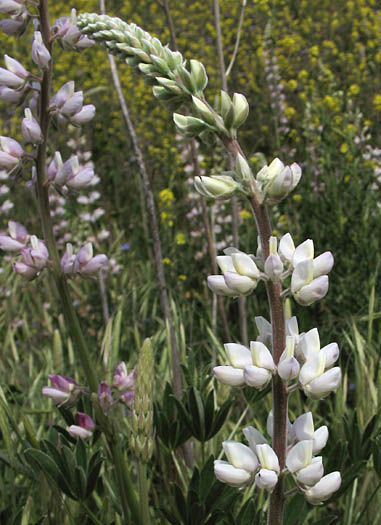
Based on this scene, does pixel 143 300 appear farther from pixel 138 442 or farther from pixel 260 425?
pixel 138 442

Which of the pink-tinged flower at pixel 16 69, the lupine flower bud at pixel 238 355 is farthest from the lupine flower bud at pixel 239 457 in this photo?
the pink-tinged flower at pixel 16 69

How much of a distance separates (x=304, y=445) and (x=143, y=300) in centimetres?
290

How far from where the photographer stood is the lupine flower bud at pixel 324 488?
91 centimetres

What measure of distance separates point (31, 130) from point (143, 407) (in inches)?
25.9

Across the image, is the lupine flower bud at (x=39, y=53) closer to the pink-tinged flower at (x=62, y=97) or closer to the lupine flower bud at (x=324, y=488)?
the pink-tinged flower at (x=62, y=97)

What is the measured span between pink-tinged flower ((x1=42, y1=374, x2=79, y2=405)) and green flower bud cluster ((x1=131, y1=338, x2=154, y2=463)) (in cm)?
32

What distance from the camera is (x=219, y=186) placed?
2.97 feet

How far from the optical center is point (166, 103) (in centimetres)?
102

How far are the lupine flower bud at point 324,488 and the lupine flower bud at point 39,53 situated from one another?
1024 mm

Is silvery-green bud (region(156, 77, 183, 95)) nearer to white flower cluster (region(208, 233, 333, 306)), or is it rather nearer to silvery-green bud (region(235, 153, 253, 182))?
silvery-green bud (region(235, 153, 253, 182))

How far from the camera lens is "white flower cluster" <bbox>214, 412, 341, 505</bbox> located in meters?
0.88

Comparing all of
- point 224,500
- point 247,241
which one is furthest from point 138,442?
point 247,241

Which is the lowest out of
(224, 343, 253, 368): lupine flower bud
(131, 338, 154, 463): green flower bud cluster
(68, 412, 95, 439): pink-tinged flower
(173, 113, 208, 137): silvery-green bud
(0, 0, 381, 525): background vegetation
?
(0, 0, 381, 525): background vegetation

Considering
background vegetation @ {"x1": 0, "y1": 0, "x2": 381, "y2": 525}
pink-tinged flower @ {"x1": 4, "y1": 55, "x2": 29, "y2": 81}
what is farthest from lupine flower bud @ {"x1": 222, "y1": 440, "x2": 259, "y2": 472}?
pink-tinged flower @ {"x1": 4, "y1": 55, "x2": 29, "y2": 81}
